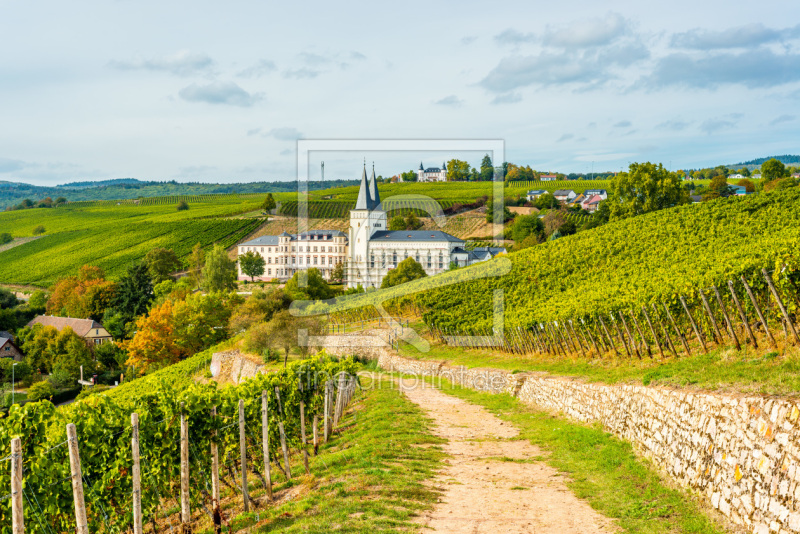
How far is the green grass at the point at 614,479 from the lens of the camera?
6.84 metres

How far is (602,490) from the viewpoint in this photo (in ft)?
28.0

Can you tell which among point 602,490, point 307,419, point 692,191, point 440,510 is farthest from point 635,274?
point 692,191

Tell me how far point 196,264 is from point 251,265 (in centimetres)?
784

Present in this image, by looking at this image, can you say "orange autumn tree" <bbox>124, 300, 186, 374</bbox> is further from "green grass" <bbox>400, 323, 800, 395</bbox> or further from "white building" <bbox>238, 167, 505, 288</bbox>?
"green grass" <bbox>400, 323, 800, 395</bbox>

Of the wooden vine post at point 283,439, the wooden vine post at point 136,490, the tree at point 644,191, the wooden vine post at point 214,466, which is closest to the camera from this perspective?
the wooden vine post at point 136,490

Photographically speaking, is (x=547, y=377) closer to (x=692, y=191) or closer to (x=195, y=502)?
(x=195, y=502)

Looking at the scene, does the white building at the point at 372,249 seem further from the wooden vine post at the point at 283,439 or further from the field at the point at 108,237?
the wooden vine post at the point at 283,439

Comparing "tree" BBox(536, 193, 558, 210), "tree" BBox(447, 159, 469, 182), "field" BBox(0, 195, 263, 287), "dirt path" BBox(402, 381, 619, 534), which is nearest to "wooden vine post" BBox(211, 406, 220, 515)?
"dirt path" BBox(402, 381, 619, 534)

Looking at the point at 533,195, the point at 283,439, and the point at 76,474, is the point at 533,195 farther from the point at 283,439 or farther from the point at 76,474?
the point at 76,474

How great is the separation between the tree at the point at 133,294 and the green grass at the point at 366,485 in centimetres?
6870

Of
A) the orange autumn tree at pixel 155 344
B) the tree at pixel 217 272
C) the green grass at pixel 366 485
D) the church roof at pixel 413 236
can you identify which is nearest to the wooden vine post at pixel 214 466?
the green grass at pixel 366 485

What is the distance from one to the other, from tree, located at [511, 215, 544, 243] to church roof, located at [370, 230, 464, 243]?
24.1ft

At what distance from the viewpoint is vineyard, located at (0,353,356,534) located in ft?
21.4

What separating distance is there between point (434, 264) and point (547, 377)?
59.8 metres
